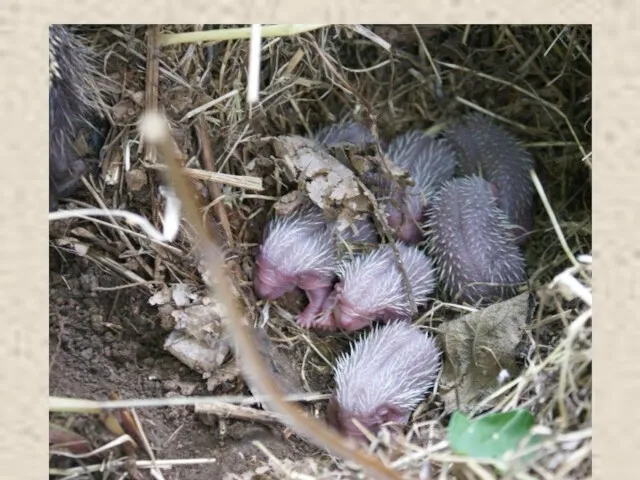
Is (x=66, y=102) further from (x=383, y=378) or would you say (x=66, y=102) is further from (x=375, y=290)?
(x=383, y=378)

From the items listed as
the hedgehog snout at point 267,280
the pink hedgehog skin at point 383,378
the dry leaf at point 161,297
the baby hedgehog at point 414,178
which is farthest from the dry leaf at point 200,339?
the baby hedgehog at point 414,178

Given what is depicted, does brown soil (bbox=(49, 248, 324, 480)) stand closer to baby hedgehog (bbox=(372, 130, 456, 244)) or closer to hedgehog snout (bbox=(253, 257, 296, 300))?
hedgehog snout (bbox=(253, 257, 296, 300))

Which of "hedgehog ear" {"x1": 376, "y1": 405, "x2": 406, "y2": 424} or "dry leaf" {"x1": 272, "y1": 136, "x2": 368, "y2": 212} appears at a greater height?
"dry leaf" {"x1": 272, "y1": 136, "x2": 368, "y2": 212}

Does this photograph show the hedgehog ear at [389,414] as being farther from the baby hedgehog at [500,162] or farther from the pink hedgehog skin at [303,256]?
the baby hedgehog at [500,162]

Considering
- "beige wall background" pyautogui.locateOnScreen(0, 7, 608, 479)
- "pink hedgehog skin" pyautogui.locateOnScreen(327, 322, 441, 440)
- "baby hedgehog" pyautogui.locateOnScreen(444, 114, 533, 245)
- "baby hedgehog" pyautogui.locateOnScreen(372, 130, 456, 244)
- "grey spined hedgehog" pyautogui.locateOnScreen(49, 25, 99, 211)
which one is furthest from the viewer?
"baby hedgehog" pyautogui.locateOnScreen(444, 114, 533, 245)

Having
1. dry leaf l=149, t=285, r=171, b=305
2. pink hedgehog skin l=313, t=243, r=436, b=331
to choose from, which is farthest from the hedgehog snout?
dry leaf l=149, t=285, r=171, b=305

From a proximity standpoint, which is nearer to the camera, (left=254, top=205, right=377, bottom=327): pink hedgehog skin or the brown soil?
the brown soil

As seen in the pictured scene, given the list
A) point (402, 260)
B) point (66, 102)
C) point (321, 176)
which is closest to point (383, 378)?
point (402, 260)
